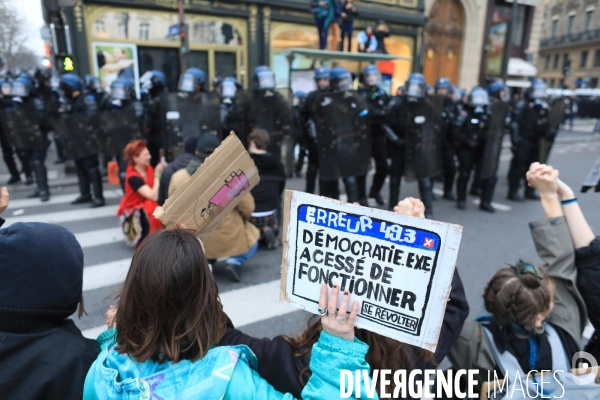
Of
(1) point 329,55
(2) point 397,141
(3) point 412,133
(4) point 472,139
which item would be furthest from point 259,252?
(1) point 329,55

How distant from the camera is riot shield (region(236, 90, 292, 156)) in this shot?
6191 mm

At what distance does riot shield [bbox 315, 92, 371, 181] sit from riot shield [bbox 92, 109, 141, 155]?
310cm

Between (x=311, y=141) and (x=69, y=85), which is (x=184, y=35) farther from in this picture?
(x=311, y=141)

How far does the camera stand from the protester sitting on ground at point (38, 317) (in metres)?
1.22

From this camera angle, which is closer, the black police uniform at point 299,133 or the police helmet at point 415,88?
the police helmet at point 415,88

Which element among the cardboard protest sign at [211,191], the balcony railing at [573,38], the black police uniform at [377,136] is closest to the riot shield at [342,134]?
the black police uniform at [377,136]

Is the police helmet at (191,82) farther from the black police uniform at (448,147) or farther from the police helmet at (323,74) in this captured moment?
the black police uniform at (448,147)

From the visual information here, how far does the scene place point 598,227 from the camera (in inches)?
234

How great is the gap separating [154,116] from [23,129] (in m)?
2.22

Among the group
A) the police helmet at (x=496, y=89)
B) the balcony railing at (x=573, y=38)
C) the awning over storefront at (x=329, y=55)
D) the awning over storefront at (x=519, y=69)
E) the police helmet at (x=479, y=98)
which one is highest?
the balcony railing at (x=573, y=38)

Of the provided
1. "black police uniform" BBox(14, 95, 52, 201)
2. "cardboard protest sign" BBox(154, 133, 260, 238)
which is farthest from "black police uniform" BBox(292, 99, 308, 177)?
"black police uniform" BBox(14, 95, 52, 201)

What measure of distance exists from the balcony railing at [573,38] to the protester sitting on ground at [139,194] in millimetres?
49715

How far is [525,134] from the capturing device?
281 inches

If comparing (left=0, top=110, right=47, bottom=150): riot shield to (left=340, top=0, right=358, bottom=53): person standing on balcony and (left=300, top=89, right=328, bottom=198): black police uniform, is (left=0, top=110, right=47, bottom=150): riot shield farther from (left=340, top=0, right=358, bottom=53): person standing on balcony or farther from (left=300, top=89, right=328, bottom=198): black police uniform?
(left=340, top=0, right=358, bottom=53): person standing on balcony
